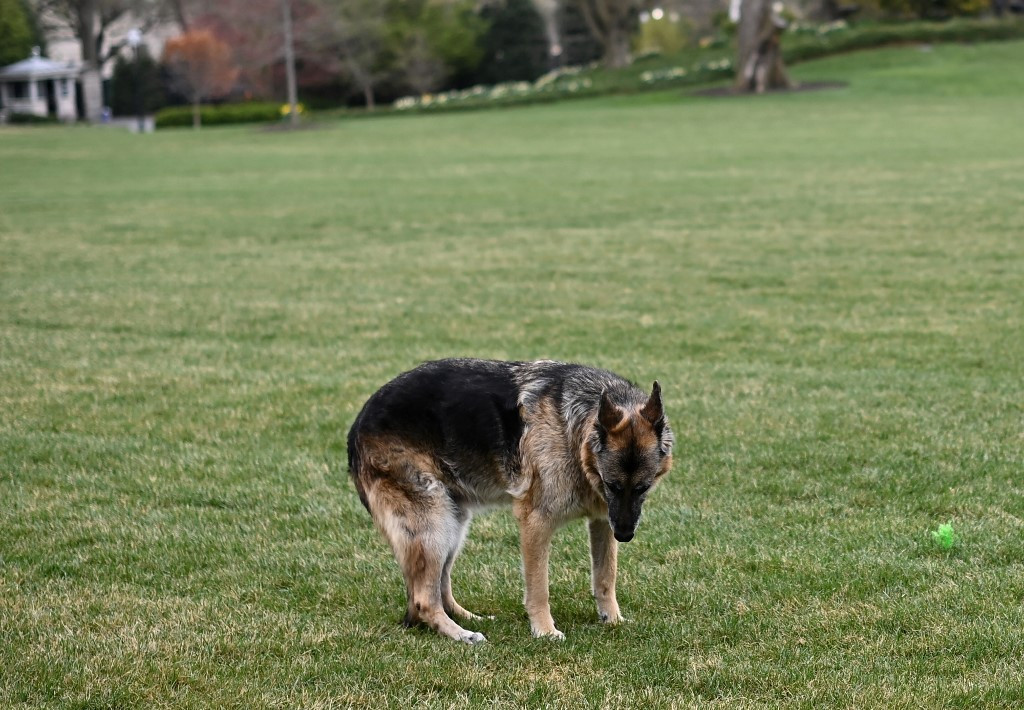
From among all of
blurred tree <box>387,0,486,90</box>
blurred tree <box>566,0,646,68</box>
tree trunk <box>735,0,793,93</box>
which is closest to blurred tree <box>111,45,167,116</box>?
blurred tree <box>387,0,486,90</box>

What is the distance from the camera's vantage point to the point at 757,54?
54.2m

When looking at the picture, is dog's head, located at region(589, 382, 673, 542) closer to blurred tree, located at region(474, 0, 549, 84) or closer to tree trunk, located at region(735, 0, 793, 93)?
tree trunk, located at region(735, 0, 793, 93)

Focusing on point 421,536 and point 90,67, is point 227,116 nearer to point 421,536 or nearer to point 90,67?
point 90,67

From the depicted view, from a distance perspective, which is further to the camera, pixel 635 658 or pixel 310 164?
pixel 310 164

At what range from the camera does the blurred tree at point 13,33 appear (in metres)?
82.8

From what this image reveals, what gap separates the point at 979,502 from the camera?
22.7 feet

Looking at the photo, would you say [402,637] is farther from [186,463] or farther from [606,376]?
[186,463]

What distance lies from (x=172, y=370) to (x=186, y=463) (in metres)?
2.87

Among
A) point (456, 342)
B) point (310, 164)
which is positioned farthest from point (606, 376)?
point (310, 164)

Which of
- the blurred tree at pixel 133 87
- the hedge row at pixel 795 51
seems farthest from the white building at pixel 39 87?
the hedge row at pixel 795 51

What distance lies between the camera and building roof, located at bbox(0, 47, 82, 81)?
80375mm

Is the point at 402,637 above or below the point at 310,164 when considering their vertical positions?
below

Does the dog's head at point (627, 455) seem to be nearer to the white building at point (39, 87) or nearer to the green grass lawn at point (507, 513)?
the green grass lawn at point (507, 513)

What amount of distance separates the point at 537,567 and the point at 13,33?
8900cm
